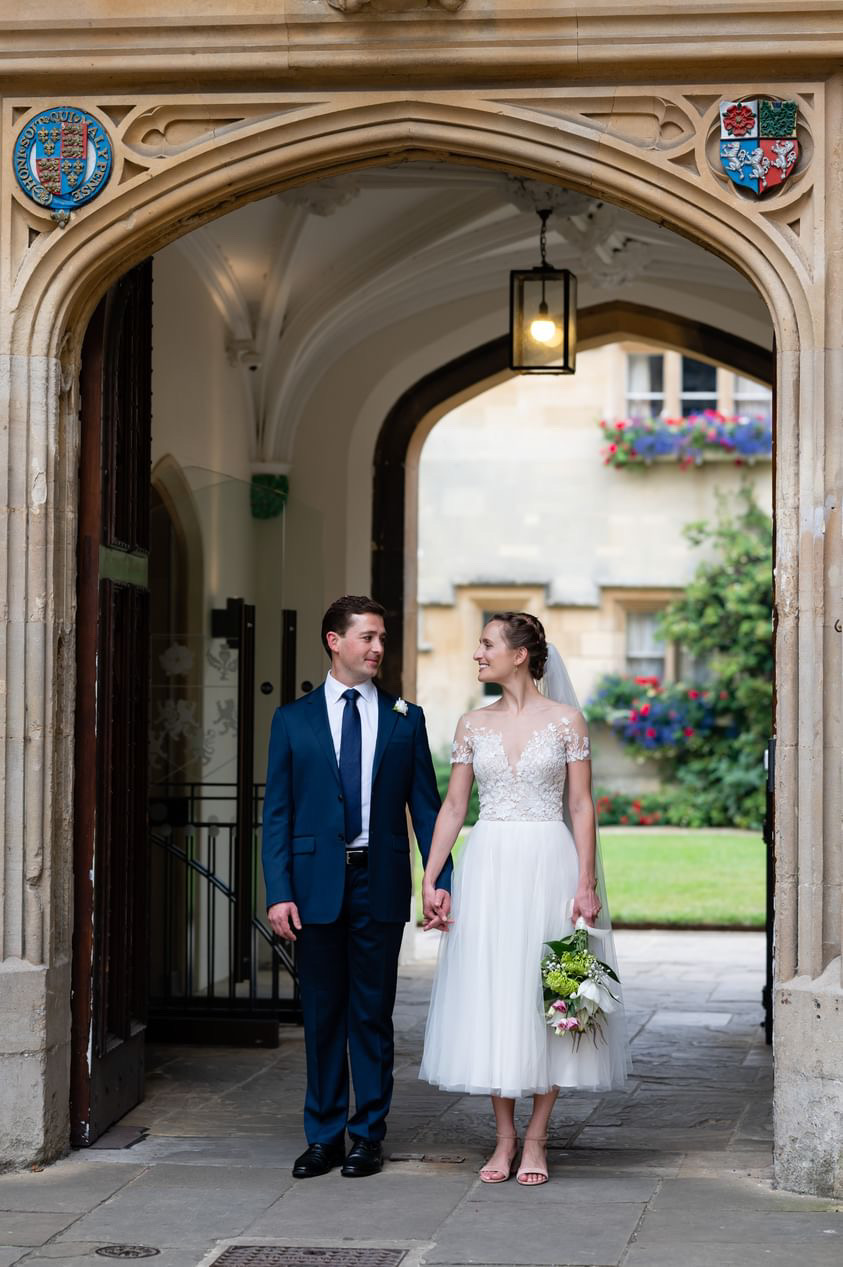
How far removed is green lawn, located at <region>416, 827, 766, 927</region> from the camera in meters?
13.9

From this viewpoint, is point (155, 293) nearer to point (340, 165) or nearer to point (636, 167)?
point (340, 165)

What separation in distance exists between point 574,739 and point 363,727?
2.26ft

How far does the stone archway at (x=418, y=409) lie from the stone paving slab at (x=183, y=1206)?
19.5 ft

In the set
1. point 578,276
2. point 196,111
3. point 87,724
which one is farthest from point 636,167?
point 578,276

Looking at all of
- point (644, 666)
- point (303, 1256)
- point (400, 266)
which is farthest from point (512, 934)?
point (644, 666)

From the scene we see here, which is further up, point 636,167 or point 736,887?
point 636,167

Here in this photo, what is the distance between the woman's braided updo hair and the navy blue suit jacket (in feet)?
1.48

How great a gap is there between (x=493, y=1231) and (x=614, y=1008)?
0.84 m

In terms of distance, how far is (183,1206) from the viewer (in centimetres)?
523

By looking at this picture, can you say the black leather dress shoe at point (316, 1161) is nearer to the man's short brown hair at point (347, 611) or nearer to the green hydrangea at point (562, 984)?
the green hydrangea at point (562, 984)

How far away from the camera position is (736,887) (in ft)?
50.8

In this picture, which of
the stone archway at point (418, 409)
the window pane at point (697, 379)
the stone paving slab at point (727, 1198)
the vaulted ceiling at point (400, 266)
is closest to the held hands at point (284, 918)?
the stone paving slab at point (727, 1198)

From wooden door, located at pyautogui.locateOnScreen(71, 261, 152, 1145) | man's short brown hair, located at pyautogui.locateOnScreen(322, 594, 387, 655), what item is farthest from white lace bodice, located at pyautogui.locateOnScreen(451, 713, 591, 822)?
wooden door, located at pyautogui.locateOnScreen(71, 261, 152, 1145)

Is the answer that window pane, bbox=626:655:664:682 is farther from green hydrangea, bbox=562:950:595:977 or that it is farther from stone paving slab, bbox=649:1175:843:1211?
green hydrangea, bbox=562:950:595:977
